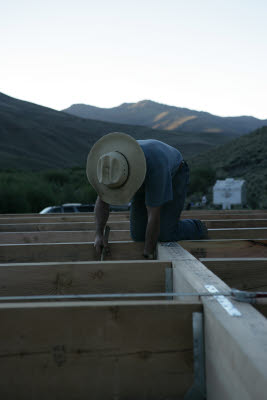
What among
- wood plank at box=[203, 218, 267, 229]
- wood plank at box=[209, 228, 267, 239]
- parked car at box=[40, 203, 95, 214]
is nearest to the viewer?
wood plank at box=[209, 228, 267, 239]

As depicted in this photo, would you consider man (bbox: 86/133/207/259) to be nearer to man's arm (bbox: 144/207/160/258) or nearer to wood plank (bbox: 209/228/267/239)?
man's arm (bbox: 144/207/160/258)

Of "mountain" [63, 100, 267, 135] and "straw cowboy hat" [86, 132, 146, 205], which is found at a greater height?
"mountain" [63, 100, 267, 135]

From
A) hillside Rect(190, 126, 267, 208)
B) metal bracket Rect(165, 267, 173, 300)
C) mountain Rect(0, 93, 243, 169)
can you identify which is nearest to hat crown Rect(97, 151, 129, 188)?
metal bracket Rect(165, 267, 173, 300)

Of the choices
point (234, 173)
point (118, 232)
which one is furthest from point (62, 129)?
point (118, 232)

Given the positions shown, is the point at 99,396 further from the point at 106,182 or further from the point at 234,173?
the point at 234,173

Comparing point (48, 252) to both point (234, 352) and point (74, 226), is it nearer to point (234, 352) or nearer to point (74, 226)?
→ point (74, 226)

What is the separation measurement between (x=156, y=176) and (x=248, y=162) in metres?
25.9

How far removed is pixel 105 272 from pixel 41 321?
2.62ft

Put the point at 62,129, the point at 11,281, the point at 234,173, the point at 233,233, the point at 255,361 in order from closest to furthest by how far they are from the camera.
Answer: the point at 255,361 < the point at 11,281 < the point at 233,233 < the point at 234,173 < the point at 62,129

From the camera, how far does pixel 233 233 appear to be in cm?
386

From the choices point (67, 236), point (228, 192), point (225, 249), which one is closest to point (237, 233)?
point (225, 249)

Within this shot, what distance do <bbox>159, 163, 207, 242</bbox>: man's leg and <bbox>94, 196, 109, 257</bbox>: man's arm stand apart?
0.51m

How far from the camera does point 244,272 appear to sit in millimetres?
2314

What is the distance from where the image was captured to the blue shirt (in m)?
3.16
